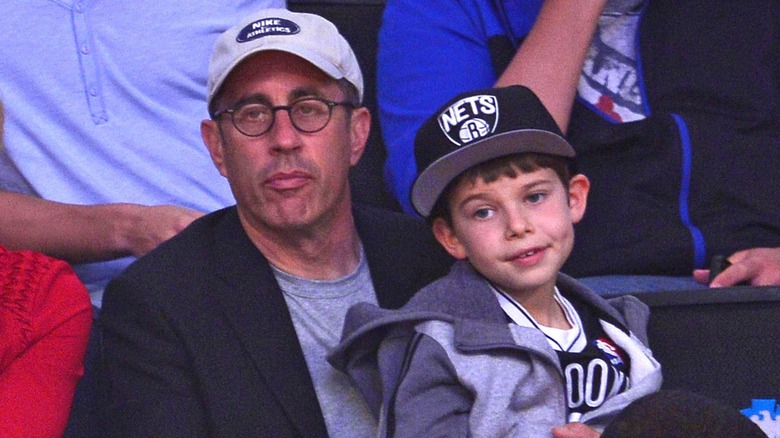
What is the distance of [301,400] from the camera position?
221 centimetres

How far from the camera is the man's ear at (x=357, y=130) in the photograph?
2459mm

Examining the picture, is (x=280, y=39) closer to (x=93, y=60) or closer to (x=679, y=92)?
(x=93, y=60)

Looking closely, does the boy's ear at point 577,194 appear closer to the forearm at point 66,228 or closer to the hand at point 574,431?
the hand at point 574,431

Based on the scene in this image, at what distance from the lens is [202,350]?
220 centimetres

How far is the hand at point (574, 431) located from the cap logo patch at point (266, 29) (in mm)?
792

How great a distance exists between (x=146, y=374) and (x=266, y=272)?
0.26 meters

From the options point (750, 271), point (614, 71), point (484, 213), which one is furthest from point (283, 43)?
point (750, 271)

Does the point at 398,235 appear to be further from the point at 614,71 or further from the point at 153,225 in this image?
the point at 614,71

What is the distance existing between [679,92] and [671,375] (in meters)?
0.67

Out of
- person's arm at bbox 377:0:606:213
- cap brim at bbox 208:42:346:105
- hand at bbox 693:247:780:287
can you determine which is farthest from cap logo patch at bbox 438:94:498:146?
hand at bbox 693:247:780:287

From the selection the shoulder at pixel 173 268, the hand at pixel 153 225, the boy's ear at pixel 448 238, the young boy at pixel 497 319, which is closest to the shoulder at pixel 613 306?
the young boy at pixel 497 319

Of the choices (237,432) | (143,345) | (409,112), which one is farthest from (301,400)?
(409,112)

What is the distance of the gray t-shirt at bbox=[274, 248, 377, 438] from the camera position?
2.27 metres

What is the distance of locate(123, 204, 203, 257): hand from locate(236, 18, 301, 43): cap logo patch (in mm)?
367
